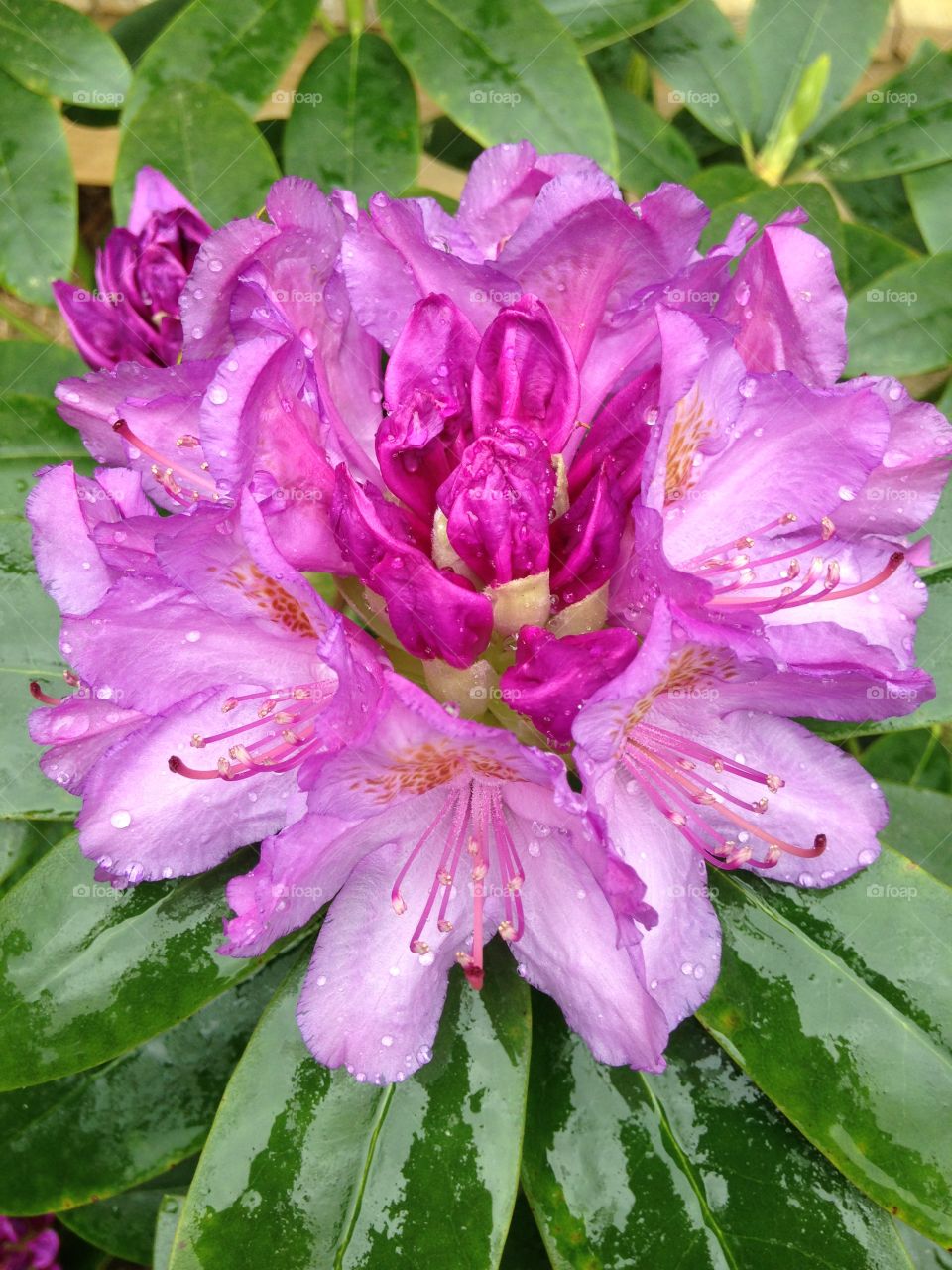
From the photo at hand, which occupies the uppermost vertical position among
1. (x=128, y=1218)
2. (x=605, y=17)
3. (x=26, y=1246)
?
(x=605, y=17)

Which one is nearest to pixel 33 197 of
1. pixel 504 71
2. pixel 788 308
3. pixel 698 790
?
pixel 504 71

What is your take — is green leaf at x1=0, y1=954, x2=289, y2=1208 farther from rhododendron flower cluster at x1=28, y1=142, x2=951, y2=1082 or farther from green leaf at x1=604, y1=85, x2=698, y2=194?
green leaf at x1=604, y1=85, x2=698, y2=194

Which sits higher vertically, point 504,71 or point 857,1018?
point 504,71

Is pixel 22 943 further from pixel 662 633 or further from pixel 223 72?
pixel 223 72

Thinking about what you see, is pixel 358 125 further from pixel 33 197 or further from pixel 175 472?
pixel 175 472

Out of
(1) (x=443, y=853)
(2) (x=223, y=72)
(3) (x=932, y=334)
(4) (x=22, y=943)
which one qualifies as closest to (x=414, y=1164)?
(1) (x=443, y=853)

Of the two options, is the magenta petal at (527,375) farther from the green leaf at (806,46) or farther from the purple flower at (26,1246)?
the purple flower at (26,1246)

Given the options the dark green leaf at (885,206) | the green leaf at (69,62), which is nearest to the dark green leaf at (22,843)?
the green leaf at (69,62)
